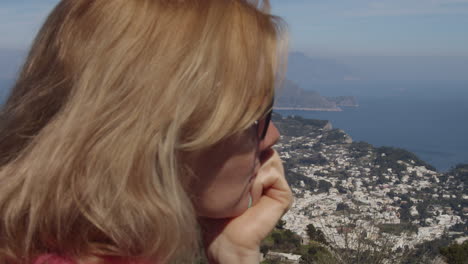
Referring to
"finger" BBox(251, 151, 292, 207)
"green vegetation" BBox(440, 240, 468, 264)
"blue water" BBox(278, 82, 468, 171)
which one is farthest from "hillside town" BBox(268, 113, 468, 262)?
"finger" BBox(251, 151, 292, 207)

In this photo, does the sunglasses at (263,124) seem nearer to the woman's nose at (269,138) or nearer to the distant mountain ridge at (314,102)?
the woman's nose at (269,138)

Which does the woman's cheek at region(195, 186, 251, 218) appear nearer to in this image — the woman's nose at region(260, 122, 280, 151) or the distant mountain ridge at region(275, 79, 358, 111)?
the woman's nose at region(260, 122, 280, 151)

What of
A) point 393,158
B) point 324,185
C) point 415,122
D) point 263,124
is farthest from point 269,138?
point 415,122

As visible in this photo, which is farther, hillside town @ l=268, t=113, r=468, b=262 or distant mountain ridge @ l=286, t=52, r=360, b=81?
distant mountain ridge @ l=286, t=52, r=360, b=81

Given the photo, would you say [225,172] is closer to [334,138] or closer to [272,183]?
[272,183]

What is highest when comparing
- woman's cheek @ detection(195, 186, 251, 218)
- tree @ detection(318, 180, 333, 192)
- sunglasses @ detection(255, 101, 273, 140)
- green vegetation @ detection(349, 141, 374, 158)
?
sunglasses @ detection(255, 101, 273, 140)
